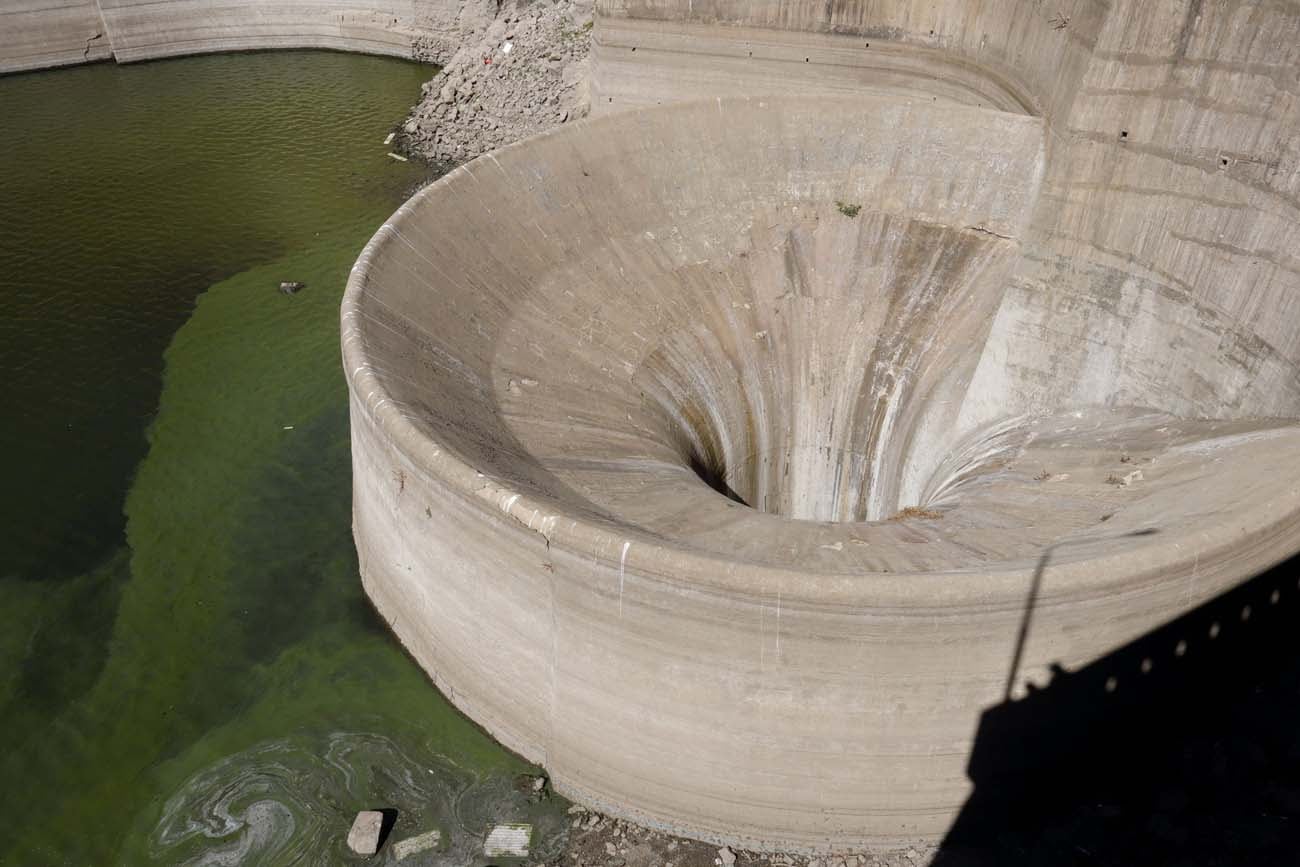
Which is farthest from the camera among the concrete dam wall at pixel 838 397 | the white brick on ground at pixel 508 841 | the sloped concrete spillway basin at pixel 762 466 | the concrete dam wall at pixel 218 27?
the concrete dam wall at pixel 218 27

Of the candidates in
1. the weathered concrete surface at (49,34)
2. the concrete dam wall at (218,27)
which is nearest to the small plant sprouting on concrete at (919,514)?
the concrete dam wall at (218,27)

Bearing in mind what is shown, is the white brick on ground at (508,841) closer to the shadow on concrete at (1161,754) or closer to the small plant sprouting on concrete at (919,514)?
the shadow on concrete at (1161,754)

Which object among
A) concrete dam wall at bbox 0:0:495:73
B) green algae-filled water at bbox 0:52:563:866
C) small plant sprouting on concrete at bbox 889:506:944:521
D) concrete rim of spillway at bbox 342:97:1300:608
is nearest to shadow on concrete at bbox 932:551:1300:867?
concrete rim of spillway at bbox 342:97:1300:608

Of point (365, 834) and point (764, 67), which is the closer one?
point (365, 834)

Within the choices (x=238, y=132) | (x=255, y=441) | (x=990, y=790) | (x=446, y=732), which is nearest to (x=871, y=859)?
(x=990, y=790)

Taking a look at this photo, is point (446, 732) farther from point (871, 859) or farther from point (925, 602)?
point (925, 602)

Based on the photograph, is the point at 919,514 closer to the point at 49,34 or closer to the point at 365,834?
the point at 365,834

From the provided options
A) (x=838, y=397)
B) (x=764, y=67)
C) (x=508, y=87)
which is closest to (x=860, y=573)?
(x=838, y=397)
